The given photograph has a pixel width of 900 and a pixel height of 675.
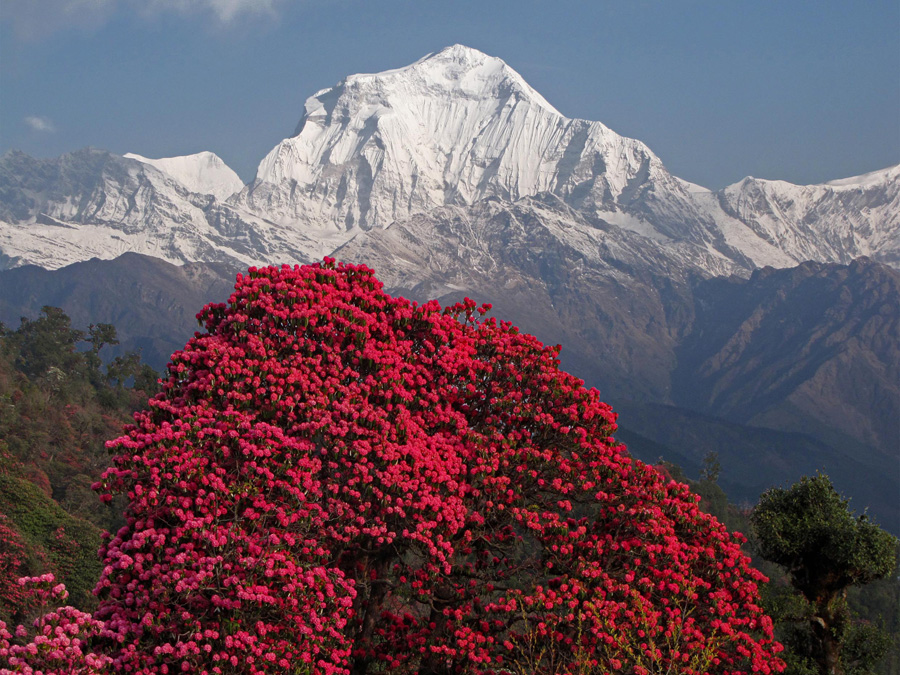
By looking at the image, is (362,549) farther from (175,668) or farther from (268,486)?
(175,668)

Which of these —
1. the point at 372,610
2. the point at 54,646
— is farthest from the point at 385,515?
the point at 54,646

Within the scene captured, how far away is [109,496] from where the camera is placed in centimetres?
1734

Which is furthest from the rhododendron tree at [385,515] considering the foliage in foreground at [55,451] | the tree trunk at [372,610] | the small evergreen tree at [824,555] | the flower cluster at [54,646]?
the foliage in foreground at [55,451]

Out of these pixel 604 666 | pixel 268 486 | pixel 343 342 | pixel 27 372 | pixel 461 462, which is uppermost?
pixel 27 372

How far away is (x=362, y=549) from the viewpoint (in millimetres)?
18156

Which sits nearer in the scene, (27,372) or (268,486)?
(268,486)

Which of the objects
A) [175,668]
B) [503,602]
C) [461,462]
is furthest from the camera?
[461,462]

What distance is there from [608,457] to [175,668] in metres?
9.41

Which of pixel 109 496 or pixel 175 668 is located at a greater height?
pixel 109 496

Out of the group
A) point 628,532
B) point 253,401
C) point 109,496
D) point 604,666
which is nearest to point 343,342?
point 253,401

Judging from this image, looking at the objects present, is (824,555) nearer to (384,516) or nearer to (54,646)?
(384,516)

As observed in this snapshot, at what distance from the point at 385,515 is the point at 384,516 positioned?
0.12 ft

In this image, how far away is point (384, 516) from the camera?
17906 mm

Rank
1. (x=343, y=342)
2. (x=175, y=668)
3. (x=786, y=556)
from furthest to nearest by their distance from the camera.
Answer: (x=786, y=556)
(x=343, y=342)
(x=175, y=668)
